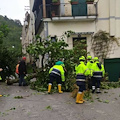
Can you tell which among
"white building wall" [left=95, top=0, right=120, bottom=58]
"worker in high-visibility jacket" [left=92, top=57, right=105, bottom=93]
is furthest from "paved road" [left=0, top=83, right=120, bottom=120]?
"white building wall" [left=95, top=0, right=120, bottom=58]

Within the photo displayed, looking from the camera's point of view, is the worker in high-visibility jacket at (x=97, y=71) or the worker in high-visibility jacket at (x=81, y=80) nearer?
the worker in high-visibility jacket at (x=81, y=80)

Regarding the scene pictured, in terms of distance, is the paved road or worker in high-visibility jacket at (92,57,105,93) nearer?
the paved road

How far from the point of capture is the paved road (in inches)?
237

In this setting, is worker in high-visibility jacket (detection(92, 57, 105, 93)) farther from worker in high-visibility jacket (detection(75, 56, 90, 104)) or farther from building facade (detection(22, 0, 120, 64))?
building facade (detection(22, 0, 120, 64))

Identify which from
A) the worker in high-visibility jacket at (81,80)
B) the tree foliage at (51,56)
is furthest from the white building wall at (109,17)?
the worker in high-visibility jacket at (81,80)

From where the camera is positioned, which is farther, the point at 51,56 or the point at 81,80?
the point at 51,56

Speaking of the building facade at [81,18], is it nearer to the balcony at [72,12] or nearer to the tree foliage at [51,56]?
the balcony at [72,12]

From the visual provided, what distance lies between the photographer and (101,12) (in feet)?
53.9

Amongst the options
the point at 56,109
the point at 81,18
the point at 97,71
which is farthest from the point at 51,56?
the point at 81,18

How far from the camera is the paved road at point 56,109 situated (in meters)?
6.01

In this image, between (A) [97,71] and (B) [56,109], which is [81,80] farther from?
(A) [97,71]

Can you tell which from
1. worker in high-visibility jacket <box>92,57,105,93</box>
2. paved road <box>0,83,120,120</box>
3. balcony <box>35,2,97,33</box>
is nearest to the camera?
paved road <box>0,83,120,120</box>

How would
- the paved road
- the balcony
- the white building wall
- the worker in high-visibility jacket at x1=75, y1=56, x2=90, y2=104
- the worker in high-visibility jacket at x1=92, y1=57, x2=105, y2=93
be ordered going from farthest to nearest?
the white building wall, the balcony, the worker in high-visibility jacket at x1=92, y1=57, x2=105, y2=93, the worker in high-visibility jacket at x1=75, y1=56, x2=90, y2=104, the paved road

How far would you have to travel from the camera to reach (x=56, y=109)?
6848 mm
